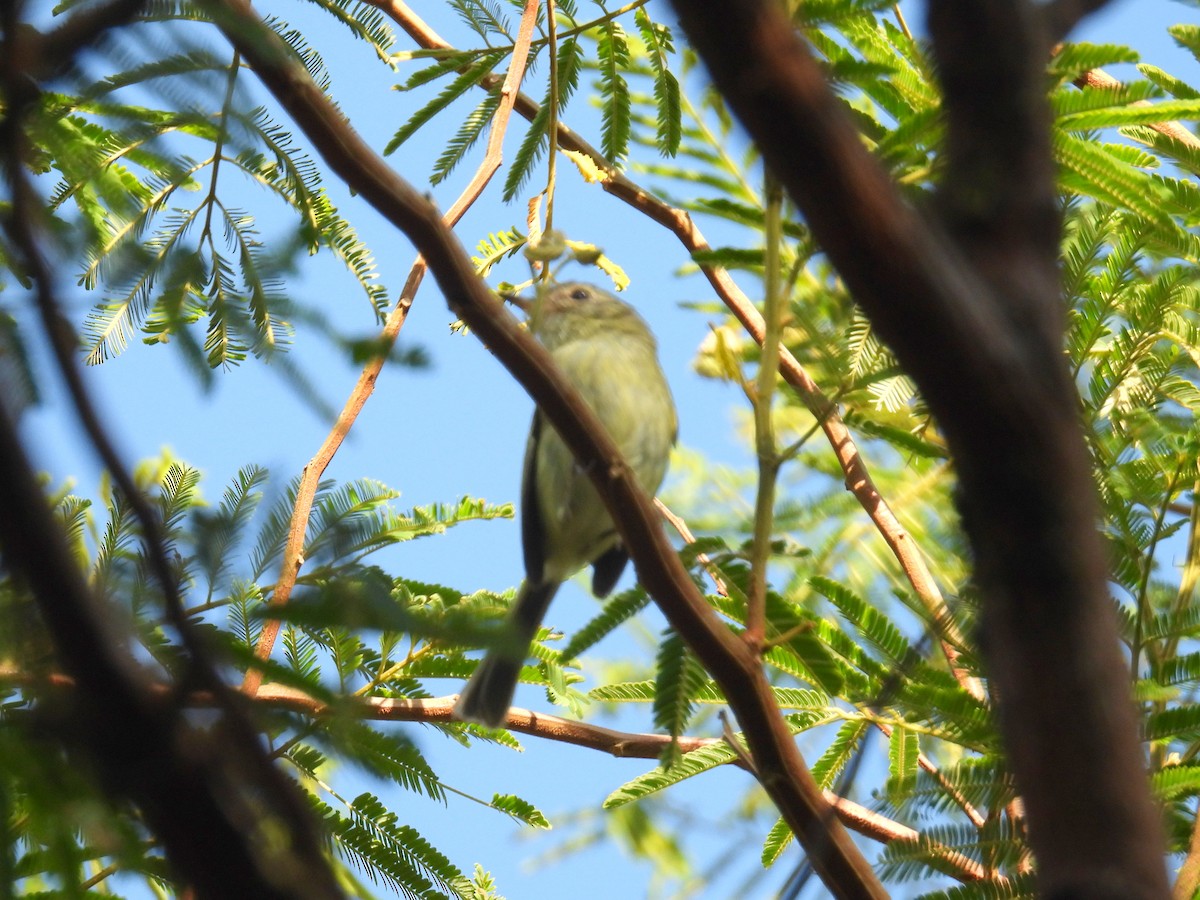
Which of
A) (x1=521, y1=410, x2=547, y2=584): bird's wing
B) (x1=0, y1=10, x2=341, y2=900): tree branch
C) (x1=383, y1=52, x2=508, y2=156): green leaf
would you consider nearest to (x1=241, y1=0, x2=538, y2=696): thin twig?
(x1=383, y1=52, x2=508, y2=156): green leaf

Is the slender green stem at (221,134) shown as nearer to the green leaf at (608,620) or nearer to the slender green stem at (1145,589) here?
the green leaf at (608,620)

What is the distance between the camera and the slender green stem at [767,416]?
77.6 inches

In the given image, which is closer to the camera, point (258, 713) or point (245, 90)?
point (258, 713)

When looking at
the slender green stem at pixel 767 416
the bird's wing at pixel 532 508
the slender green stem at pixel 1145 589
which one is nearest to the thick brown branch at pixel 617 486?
the slender green stem at pixel 767 416

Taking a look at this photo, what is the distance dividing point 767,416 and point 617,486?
1.19 ft

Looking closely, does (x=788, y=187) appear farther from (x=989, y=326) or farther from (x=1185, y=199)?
(x=1185, y=199)

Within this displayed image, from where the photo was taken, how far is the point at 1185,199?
332cm

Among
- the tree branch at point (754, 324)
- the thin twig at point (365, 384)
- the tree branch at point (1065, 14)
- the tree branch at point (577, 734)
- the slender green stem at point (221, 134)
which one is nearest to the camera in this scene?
the tree branch at point (1065, 14)

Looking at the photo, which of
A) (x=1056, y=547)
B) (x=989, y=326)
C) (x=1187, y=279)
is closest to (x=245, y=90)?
(x=989, y=326)

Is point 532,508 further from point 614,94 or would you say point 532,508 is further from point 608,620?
point 608,620

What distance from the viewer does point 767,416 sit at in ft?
6.70

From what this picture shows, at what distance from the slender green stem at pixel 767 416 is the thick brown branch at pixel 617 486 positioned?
0.25 feet

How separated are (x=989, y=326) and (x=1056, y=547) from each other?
204 mm

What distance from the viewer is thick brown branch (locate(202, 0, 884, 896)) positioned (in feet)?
6.64
